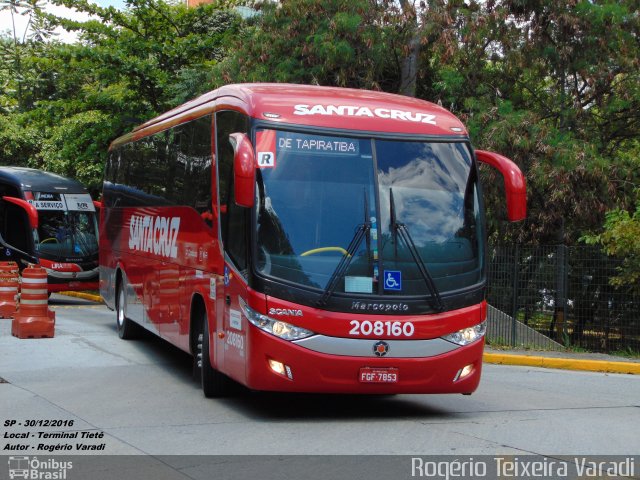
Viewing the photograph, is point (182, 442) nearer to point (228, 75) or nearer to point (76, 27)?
point (228, 75)

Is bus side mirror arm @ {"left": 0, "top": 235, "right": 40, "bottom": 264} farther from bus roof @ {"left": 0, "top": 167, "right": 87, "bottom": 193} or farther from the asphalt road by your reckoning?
the asphalt road

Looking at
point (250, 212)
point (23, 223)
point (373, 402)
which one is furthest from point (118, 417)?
point (23, 223)

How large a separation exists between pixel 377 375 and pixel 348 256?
3.86 feet

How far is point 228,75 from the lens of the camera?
22.4 meters

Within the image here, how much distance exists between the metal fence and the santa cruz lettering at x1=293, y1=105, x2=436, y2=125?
26.9ft

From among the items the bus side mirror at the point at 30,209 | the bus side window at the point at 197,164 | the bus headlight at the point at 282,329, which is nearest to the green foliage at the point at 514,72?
the bus side mirror at the point at 30,209

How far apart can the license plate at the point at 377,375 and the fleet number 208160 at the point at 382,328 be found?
13.4 inches

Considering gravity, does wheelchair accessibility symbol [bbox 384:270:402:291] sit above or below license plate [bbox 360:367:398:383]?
above

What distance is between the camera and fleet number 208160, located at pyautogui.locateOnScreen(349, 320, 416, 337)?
9.23 meters

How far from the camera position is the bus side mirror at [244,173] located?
29.3 ft

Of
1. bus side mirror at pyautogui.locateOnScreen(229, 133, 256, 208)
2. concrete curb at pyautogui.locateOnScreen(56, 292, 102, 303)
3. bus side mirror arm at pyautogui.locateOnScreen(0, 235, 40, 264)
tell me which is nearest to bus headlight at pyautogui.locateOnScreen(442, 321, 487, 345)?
bus side mirror at pyautogui.locateOnScreen(229, 133, 256, 208)

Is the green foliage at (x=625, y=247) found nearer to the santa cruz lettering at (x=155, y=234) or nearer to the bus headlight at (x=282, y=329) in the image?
the santa cruz lettering at (x=155, y=234)

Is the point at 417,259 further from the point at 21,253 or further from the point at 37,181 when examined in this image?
the point at 37,181
